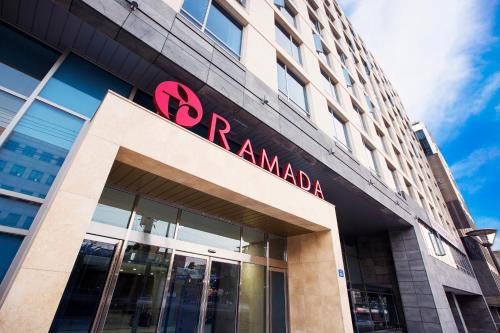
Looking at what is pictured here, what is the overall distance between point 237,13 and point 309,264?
945 cm

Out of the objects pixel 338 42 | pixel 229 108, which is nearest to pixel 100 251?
pixel 229 108

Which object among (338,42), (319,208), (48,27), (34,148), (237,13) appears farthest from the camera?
(338,42)

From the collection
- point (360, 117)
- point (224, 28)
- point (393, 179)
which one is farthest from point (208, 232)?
point (393, 179)

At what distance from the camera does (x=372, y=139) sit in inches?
624

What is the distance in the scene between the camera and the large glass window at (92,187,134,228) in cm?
607

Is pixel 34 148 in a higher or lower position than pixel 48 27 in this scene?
lower

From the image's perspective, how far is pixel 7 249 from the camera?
416cm

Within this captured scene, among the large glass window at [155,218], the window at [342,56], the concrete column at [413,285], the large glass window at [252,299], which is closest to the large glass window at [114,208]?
the large glass window at [155,218]

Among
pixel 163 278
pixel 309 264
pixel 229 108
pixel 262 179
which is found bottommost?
pixel 163 278

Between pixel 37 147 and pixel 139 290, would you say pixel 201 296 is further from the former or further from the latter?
pixel 37 147

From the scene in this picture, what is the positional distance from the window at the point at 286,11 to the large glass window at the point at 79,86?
988 cm

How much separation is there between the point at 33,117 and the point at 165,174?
111 inches

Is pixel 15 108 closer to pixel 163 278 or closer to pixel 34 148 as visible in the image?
pixel 34 148

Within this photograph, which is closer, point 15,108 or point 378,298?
point 15,108
